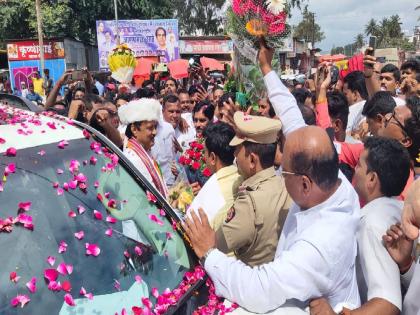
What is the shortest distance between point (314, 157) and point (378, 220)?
0.53 metres

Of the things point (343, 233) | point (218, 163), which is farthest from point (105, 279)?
point (218, 163)

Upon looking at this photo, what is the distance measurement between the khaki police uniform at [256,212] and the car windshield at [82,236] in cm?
29

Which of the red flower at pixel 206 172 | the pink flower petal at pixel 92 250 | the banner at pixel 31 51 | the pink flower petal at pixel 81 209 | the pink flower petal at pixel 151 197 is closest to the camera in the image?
the pink flower petal at pixel 92 250

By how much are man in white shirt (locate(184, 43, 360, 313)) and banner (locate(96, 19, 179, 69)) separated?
89.3 ft

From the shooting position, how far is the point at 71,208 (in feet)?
6.99

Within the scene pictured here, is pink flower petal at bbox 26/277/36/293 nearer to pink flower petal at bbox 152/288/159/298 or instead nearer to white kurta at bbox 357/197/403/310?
pink flower petal at bbox 152/288/159/298

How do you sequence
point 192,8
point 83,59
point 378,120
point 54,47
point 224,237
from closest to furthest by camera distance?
point 224,237
point 378,120
point 54,47
point 83,59
point 192,8

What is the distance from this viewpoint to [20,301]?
1.72 m

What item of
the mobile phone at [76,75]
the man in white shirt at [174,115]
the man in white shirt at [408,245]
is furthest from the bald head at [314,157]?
the man in white shirt at [174,115]

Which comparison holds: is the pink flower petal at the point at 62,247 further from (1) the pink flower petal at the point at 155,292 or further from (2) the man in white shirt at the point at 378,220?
(2) the man in white shirt at the point at 378,220

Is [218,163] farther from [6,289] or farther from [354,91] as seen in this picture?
[354,91]

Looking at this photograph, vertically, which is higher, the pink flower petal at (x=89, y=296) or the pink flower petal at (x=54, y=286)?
the pink flower petal at (x=54, y=286)

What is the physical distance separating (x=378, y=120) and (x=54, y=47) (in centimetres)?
2580

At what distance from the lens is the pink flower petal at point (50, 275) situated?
Result: 1.84 meters
